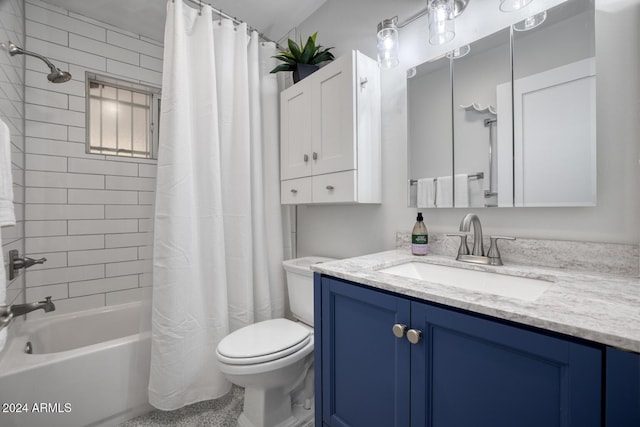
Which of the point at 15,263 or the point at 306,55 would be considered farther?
the point at 306,55

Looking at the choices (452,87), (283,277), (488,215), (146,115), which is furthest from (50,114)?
(488,215)

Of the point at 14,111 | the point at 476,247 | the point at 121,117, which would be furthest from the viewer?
the point at 121,117

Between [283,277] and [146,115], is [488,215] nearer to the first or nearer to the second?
[283,277]

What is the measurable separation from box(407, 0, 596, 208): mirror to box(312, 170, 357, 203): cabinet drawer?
1.02ft

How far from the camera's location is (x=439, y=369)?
28.2 inches

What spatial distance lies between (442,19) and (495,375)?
4.25 ft

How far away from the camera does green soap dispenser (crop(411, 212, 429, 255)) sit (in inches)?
49.6

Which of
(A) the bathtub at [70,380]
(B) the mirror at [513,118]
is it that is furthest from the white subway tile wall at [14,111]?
(B) the mirror at [513,118]

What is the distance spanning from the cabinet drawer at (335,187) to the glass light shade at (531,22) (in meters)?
0.85

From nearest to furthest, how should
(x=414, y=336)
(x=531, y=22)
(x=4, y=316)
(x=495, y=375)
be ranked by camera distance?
(x=495, y=375)
(x=414, y=336)
(x=4, y=316)
(x=531, y=22)

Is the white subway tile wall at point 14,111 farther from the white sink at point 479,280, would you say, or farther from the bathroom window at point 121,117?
the white sink at point 479,280

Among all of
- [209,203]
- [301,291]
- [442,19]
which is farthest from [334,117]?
[301,291]

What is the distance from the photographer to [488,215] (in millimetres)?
1163

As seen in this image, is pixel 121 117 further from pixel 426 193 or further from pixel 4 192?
pixel 426 193
